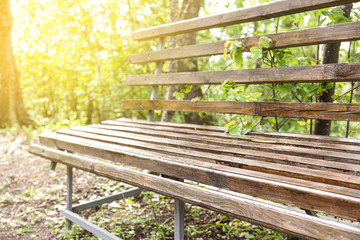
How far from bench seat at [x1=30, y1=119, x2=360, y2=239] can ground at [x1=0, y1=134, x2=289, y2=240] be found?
2.75 ft

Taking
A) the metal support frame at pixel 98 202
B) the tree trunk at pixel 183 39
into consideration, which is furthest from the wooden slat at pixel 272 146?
the tree trunk at pixel 183 39

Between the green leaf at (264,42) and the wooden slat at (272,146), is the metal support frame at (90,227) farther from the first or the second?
the green leaf at (264,42)

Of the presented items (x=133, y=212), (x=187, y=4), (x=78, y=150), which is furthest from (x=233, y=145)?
(x=187, y=4)

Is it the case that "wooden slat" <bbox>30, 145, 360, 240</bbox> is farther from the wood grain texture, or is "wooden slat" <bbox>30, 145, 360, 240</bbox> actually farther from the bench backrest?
the bench backrest

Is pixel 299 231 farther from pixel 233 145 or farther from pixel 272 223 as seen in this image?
pixel 233 145

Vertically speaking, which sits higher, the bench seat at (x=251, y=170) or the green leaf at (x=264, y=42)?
the green leaf at (x=264, y=42)

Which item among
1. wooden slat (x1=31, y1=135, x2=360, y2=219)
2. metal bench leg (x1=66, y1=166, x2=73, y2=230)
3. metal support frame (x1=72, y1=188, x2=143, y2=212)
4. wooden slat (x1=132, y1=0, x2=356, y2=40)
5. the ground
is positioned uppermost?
wooden slat (x1=132, y1=0, x2=356, y2=40)

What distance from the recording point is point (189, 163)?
1239 millimetres

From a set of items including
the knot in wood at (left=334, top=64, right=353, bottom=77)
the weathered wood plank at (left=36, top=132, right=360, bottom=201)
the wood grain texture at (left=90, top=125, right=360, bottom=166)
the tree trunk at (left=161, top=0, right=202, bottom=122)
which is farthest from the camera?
the tree trunk at (left=161, top=0, right=202, bottom=122)

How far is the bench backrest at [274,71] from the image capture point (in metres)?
1.51

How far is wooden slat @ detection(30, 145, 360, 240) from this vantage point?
790 mm

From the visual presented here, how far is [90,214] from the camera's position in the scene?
277cm

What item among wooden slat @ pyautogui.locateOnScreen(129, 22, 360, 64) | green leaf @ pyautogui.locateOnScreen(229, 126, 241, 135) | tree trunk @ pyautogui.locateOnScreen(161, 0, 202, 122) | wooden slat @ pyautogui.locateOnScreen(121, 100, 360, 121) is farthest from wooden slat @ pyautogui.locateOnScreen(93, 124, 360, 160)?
tree trunk @ pyautogui.locateOnScreen(161, 0, 202, 122)

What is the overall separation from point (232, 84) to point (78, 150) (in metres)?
1.10
